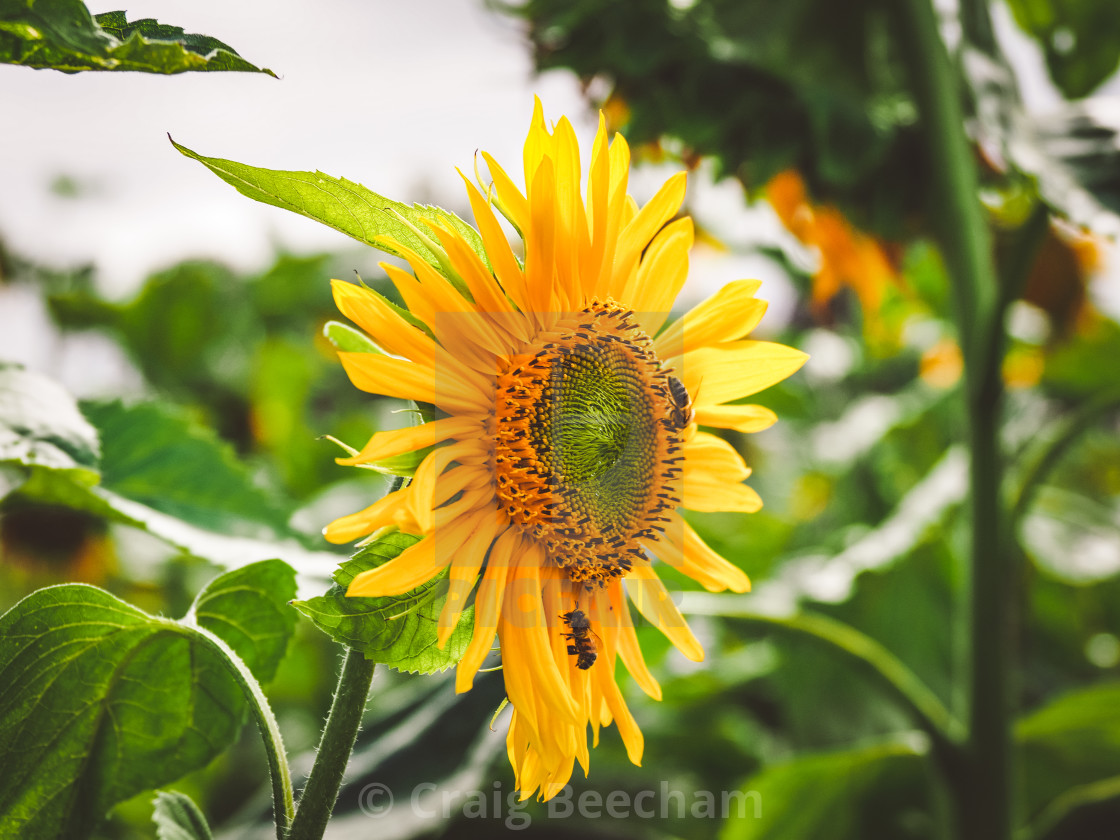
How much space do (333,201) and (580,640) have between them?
17cm

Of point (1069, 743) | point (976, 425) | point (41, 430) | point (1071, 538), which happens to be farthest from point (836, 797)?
point (41, 430)

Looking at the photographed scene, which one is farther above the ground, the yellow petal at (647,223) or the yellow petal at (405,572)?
the yellow petal at (647,223)

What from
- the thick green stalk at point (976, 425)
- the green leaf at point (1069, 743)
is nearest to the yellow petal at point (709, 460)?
the thick green stalk at point (976, 425)

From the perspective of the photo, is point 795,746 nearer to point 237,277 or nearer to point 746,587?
point 746,587

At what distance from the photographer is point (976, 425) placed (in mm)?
663

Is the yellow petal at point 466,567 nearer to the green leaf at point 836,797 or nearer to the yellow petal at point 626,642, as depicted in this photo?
the yellow petal at point 626,642

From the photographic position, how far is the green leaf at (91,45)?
20 cm

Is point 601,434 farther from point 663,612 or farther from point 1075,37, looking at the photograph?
point 1075,37

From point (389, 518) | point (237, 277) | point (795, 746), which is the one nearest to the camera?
point (389, 518)

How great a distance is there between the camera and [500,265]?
264 millimetres

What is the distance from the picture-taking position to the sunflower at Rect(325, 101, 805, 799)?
0.80ft

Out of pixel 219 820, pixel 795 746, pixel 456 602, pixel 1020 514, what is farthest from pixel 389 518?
pixel 795 746

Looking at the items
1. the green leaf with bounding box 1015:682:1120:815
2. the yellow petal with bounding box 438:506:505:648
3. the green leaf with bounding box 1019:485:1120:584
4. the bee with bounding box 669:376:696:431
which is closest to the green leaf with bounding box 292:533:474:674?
the yellow petal with bounding box 438:506:505:648

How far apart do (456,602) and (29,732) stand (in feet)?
0.56
